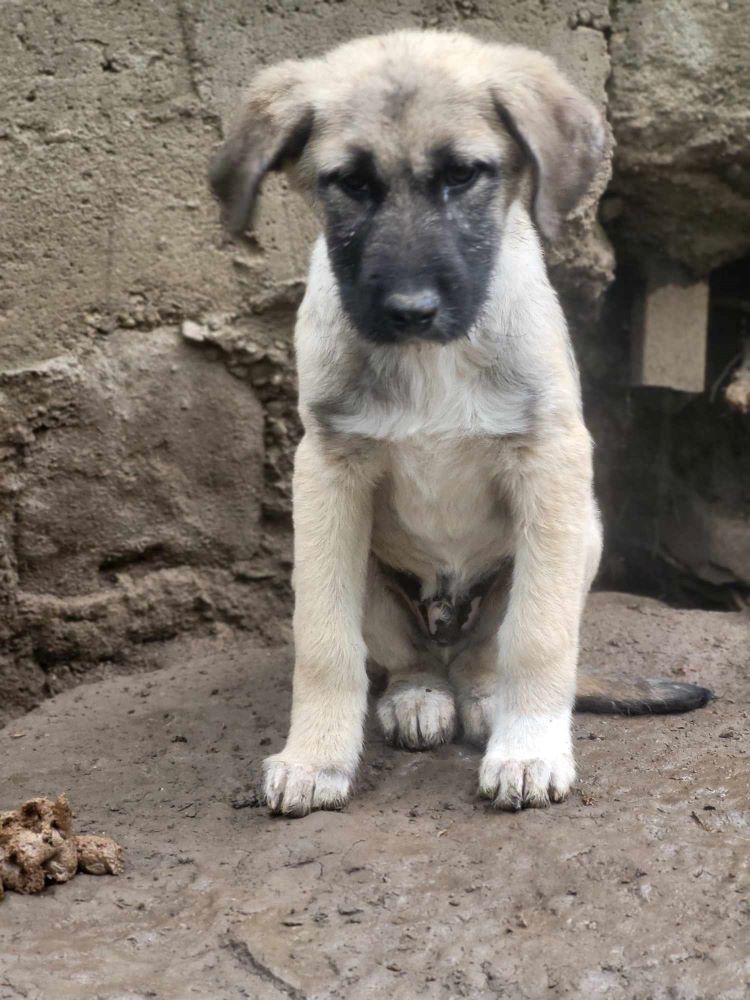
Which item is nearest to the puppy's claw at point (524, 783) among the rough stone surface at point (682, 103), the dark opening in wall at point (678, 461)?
the rough stone surface at point (682, 103)

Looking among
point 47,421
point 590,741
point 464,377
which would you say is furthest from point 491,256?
point 47,421

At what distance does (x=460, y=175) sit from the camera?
387 centimetres

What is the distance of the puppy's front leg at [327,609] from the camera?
4234 mm

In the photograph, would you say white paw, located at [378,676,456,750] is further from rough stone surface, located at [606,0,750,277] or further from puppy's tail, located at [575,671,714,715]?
rough stone surface, located at [606,0,750,277]

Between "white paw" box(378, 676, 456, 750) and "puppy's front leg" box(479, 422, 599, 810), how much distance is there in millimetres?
378

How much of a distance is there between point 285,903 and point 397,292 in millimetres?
1719

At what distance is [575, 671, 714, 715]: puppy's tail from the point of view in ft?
15.4

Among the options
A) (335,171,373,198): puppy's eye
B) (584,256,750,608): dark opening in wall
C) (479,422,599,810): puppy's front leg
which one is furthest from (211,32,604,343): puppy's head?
(584,256,750,608): dark opening in wall

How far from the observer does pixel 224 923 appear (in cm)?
344

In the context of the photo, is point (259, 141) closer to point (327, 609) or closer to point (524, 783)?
point (327, 609)

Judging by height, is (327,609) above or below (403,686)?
above

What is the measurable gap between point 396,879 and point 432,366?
162 cm

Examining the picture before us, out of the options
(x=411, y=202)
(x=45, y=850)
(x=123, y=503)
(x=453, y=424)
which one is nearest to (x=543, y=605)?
(x=453, y=424)

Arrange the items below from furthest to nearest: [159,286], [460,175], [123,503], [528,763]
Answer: [123,503] → [159,286] → [528,763] → [460,175]
